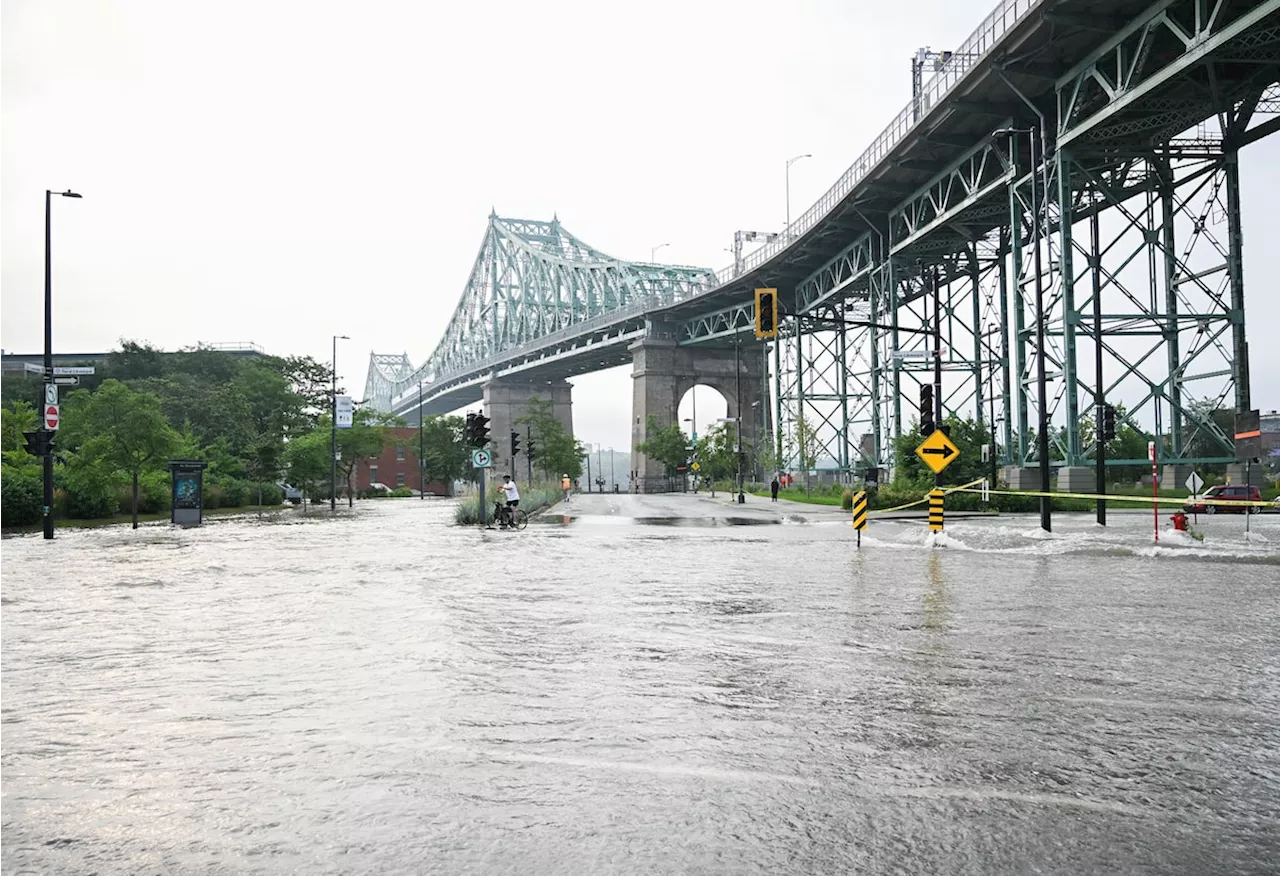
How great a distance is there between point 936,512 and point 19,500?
27.0 metres

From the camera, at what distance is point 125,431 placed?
36.5 meters

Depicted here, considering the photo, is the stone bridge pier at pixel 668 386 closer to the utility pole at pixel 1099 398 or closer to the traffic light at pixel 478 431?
the utility pole at pixel 1099 398

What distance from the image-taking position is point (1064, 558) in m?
18.6

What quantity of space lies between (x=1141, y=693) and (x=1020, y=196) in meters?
39.2

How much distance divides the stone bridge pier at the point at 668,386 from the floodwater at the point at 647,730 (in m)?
86.1

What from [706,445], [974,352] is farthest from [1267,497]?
[706,445]

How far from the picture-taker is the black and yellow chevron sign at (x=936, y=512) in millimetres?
22531

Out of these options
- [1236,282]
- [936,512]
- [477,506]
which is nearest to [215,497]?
[477,506]

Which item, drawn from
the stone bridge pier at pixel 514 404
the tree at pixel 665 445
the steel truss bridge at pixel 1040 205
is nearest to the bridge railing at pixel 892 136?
the steel truss bridge at pixel 1040 205

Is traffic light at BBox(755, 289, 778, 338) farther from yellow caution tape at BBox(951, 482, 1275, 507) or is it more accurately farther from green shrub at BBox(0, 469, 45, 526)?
green shrub at BBox(0, 469, 45, 526)

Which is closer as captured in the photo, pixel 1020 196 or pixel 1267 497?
pixel 1267 497

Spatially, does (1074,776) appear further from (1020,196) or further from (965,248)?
(965,248)

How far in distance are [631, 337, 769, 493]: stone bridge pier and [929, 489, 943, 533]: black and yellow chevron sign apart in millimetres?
73725

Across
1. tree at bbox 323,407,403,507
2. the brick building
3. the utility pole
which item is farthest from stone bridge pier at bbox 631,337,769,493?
the utility pole
